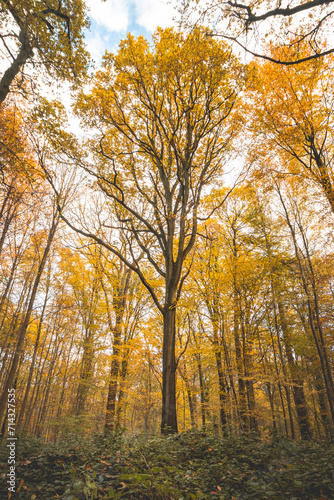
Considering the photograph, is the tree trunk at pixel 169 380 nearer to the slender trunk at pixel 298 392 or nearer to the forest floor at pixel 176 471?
the forest floor at pixel 176 471

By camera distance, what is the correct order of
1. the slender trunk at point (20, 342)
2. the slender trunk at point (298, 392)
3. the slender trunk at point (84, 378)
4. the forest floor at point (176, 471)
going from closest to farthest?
the forest floor at point (176, 471)
the slender trunk at point (20, 342)
the slender trunk at point (84, 378)
the slender trunk at point (298, 392)

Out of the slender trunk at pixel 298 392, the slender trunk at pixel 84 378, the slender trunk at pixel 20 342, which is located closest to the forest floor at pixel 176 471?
the slender trunk at pixel 20 342

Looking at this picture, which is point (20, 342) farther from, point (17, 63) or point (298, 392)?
point (298, 392)

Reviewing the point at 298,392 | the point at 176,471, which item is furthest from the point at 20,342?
the point at 298,392

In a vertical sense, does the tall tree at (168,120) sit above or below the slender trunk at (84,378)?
above

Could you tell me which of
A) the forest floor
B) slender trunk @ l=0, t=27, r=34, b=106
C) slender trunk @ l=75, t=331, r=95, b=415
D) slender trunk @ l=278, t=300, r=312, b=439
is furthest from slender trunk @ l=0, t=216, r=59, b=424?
slender trunk @ l=278, t=300, r=312, b=439

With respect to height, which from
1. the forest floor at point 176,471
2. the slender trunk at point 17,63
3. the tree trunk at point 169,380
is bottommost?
the forest floor at point 176,471

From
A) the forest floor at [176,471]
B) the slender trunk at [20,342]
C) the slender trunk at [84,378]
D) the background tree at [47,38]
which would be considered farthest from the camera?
the slender trunk at [84,378]

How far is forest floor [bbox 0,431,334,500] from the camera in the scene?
2.17m

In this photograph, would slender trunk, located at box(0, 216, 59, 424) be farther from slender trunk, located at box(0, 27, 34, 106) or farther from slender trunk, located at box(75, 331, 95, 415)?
slender trunk, located at box(0, 27, 34, 106)

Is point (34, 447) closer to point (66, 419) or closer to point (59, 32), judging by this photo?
point (66, 419)

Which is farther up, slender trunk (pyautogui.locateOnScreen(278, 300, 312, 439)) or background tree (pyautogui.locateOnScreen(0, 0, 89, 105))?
background tree (pyautogui.locateOnScreen(0, 0, 89, 105))

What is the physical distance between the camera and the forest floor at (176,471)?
217 centimetres

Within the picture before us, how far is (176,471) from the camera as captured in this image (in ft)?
8.39
